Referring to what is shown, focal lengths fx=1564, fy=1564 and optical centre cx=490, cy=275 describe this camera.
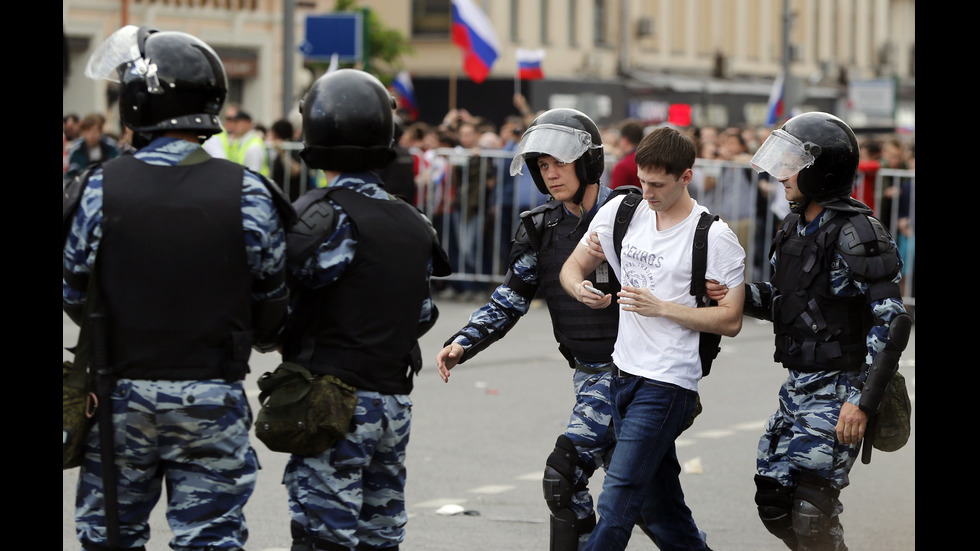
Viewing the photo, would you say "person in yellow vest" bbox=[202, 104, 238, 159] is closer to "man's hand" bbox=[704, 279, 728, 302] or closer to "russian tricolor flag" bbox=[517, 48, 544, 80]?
"man's hand" bbox=[704, 279, 728, 302]

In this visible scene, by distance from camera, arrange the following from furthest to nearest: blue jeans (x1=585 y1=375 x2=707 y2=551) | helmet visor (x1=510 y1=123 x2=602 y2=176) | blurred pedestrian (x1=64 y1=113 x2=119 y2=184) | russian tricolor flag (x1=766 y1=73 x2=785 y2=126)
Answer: russian tricolor flag (x1=766 y1=73 x2=785 y2=126)
blurred pedestrian (x1=64 y1=113 x2=119 y2=184)
helmet visor (x1=510 y1=123 x2=602 y2=176)
blue jeans (x1=585 y1=375 x2=707 y2=551)

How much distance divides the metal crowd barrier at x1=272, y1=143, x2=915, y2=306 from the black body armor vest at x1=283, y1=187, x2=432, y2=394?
10181mm

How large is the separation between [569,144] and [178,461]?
2.00 meters

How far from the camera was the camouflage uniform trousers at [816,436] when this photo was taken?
517 centimetres

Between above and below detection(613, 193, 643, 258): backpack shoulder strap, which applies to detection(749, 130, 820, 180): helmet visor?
above

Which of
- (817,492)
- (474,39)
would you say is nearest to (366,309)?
(817,492)

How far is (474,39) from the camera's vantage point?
69.1 ft

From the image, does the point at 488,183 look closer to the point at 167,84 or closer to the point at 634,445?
the point at 634,445

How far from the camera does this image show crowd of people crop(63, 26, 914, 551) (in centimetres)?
425

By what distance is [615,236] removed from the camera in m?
5.26

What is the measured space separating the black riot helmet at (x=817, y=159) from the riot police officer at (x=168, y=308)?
1.85 meters

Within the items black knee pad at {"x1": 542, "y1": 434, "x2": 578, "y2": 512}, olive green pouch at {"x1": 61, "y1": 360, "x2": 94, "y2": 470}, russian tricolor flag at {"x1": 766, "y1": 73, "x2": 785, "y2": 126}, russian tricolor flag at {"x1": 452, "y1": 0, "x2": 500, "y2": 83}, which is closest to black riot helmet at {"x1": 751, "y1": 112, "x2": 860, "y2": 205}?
black knee pad at {"x1": 542, "y1": 434, "x2": 578, "y2": 512}

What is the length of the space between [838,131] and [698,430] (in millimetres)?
4129
